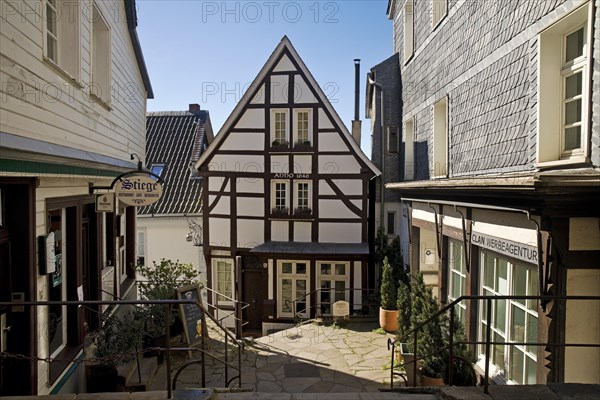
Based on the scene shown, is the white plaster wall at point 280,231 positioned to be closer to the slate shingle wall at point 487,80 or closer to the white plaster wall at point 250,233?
the white plaster wall at point 250,233

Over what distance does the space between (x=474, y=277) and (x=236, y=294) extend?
868 centimetres

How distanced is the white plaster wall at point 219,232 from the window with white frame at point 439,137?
745cm

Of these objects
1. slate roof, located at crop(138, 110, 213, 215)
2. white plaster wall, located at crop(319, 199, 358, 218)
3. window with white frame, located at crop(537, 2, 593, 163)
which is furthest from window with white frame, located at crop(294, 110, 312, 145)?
window with white frame, located at crop(537, 2, 593, 163)

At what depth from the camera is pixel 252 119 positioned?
13.8 m

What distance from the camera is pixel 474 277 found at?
660 cm

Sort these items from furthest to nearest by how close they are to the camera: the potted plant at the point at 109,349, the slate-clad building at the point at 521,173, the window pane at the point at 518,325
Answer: the potted plant at the point at 109,349 < the window pane at the point at 518,325 < the slate-clad building at the point at 521,173

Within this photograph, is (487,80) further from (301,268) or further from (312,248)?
(301,268)

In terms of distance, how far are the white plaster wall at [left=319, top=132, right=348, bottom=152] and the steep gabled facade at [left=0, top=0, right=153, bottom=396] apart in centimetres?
657

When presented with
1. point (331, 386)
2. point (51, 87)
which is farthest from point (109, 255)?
point (331, 386)

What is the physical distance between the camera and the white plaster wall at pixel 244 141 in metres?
13.7

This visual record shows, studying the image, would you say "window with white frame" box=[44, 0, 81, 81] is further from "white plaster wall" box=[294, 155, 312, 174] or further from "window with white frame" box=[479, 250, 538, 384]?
"white plaster wall" box=[294, 155, 312, 174]

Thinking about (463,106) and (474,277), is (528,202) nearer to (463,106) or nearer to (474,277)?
(474,277)

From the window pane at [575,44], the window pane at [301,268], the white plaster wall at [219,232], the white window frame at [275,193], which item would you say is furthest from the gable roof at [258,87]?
the window pane at [575,44]

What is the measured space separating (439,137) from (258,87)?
6.90 meters
